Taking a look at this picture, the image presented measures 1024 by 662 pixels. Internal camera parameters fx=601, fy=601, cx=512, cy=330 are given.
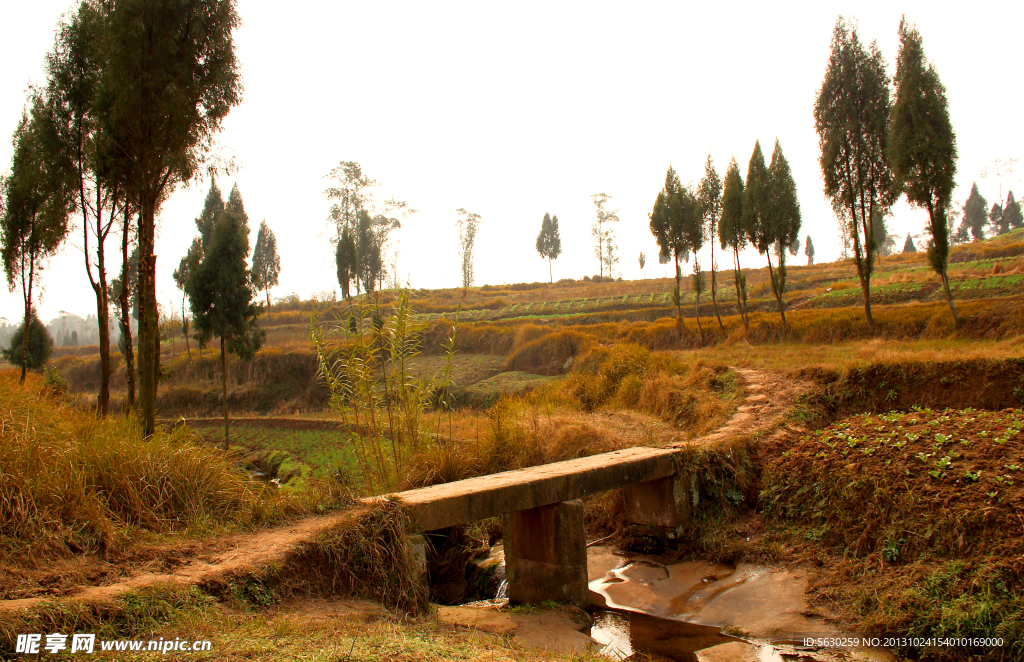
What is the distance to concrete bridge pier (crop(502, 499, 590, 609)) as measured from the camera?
563 centimetres

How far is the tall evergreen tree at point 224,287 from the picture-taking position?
20672mm

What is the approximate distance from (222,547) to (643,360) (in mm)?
9867

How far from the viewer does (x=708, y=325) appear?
23.4 metres

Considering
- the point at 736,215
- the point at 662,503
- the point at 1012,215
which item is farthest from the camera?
the point at 1012,215

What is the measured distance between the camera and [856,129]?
16.7 metres

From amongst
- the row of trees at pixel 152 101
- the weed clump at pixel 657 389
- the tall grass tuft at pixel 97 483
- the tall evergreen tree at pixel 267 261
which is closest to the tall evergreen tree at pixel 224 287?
the row of trees at pixel 152 101

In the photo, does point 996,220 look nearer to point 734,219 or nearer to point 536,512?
point 734,219

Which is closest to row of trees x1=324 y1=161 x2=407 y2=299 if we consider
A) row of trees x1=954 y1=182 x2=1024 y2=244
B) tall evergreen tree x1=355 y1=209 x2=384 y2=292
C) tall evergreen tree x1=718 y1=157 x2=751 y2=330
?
tall evergreen tree x1=355 y1=209 x2=384 y2=292

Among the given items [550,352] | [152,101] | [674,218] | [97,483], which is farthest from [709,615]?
[674,218]

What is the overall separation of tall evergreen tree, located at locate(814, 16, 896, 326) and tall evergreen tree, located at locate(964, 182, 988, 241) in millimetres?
63432

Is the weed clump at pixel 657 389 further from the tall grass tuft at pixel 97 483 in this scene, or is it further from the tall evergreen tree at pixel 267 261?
the tall evergreen tree at pixel 267 261

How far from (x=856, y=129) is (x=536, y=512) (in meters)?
16.0

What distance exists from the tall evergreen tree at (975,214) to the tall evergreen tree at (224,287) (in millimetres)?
74806

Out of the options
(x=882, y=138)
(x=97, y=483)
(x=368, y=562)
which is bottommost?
(x=368, y=562)
